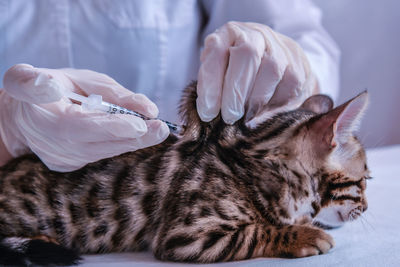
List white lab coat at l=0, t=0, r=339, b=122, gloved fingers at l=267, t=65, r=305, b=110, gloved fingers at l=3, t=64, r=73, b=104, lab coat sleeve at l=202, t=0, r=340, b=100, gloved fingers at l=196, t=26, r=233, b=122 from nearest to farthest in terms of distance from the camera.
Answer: gloved fingers at l=3, t=64, r=73, b=104 → gloved fingers at l=196, t=26, r=233, b=122 → gloved fingers at l=267, t=65, r=305, b=110 → white lab coat at l=0, t=0, r=339, b=122 → lab coat sleeve at l=202, t=0, r=340, b=100

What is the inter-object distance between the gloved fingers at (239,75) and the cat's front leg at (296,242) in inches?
11.6

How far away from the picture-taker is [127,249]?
1.03m

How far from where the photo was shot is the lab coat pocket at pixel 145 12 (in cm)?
147

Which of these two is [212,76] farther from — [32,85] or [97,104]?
[32,85]

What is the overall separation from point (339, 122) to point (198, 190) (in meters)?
0.34

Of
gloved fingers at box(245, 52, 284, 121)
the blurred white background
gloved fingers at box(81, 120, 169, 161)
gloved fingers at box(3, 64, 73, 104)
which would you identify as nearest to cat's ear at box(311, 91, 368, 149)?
gloved fingers at box(245, 52, 284, 121)

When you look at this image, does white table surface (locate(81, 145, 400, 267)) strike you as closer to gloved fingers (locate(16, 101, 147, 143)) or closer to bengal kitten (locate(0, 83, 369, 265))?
bengal kitten (locate(0, 83, 369, 265))

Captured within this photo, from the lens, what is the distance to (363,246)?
3.17 ft

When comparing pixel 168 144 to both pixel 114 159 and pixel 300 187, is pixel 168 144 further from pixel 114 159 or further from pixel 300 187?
pixel 300 187

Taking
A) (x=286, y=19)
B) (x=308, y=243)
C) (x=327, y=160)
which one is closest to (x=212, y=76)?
(x=327, y=160)

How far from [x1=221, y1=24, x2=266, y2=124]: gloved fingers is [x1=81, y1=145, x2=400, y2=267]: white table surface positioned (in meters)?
0.36

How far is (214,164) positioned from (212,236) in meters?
0.18

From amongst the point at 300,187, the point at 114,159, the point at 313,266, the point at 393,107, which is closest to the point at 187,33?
the point at 114,159

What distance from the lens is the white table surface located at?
865 mm
